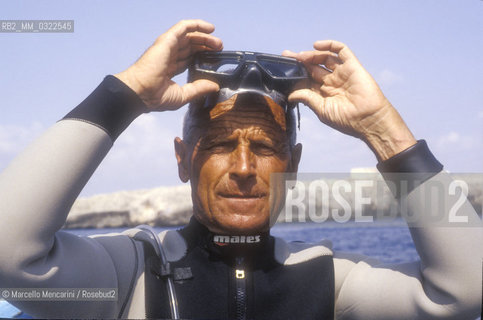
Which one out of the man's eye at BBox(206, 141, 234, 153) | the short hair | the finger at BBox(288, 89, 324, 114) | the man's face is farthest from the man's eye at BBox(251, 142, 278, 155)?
the finger at BBox(288, 89, 324, 114)

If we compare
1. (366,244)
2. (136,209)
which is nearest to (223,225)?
(366,244)

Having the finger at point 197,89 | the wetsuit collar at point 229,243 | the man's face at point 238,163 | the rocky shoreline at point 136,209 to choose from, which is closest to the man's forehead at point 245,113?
the man's face at point 238,163

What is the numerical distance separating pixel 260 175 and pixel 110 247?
863mm

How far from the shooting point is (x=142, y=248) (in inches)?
94.4

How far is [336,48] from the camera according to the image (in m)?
2.53

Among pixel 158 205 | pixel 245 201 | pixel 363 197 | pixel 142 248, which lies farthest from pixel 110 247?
pixel 158 205

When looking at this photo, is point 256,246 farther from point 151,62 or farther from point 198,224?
point 151,62

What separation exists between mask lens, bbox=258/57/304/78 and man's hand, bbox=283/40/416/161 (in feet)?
0.19

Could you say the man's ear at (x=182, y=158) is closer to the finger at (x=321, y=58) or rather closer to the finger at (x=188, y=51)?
the finger at (x=188, y=51)

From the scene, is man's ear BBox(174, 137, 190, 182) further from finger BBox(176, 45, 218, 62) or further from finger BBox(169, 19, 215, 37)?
finger BBox(169, 19, 215, 37)

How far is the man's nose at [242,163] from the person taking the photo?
238 centimetres

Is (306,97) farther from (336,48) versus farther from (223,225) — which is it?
(223,225)

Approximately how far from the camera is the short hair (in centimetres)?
258

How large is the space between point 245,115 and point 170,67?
492 millimetres
